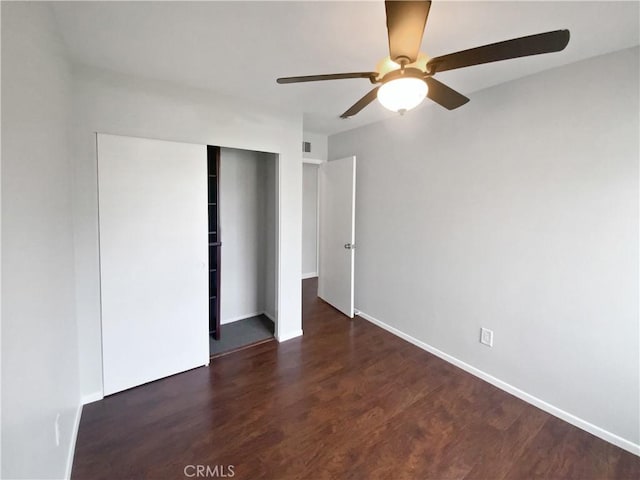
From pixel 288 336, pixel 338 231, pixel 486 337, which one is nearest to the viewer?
pixel 486 337

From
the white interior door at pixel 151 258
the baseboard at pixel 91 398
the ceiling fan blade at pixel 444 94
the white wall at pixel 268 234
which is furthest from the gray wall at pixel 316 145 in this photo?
the baseboard at pixel 91 398

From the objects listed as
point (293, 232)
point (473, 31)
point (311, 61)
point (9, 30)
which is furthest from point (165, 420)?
point (473, 31)

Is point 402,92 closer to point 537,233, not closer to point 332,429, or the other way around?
point 537,233

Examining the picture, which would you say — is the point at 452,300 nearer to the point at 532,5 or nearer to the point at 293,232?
the point at 293,232

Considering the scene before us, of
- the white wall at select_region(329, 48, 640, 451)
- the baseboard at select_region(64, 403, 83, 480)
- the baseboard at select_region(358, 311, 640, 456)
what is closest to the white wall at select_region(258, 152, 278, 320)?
the white wall at select_region(329, 48, 640, 451)

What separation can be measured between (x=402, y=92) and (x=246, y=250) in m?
2.76

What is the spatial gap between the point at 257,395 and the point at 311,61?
244 centimetres

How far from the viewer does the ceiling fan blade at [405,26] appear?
3.30 ft

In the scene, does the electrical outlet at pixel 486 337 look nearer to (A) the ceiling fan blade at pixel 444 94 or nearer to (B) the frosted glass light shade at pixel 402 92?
(A) the ceiling fan blade at pixel 444 94

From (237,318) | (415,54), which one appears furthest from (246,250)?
(415,54)

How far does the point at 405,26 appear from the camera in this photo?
3.54 feet

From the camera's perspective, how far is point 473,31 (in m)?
1.56

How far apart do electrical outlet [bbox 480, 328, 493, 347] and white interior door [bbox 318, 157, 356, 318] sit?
4.97ft

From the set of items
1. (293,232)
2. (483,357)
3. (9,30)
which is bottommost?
(483,357)
